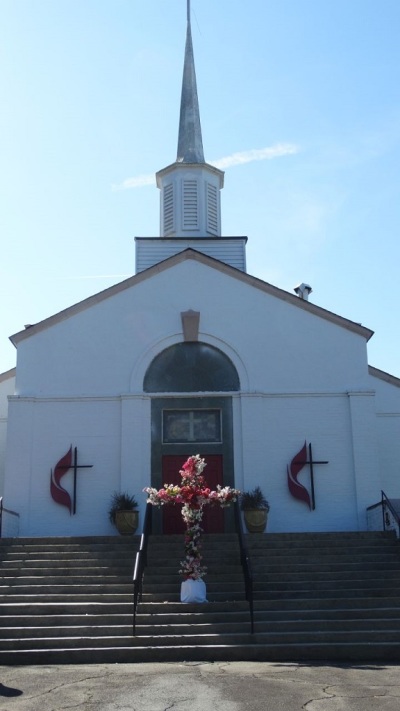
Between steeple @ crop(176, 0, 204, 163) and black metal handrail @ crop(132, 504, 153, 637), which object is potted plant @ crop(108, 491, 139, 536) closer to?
black metal handrail @ crop(132, 504, 153, 637)

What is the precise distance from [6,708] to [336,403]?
12651 millimetres

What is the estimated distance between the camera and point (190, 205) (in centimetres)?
2520

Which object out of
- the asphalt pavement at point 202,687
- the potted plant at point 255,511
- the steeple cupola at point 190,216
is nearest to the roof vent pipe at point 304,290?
the steeple cupola at point 190,216

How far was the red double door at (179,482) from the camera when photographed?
1873cm

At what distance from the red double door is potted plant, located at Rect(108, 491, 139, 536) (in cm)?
93

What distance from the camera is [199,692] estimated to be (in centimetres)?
893

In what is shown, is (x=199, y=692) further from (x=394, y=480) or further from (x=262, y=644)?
(x=394, y=480)

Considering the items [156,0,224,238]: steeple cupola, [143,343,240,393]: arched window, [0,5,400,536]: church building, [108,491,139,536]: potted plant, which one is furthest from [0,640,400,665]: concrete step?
[156,0,224,238]: steeple cupola

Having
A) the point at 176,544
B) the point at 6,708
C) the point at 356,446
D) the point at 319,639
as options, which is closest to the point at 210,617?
the point at 319,639

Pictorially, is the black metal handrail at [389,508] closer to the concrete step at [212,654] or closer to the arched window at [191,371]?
the arched window at [191,371]

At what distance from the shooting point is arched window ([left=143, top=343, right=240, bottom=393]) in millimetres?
19641

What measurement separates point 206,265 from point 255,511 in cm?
660

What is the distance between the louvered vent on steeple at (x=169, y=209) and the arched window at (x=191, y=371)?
21.1 feet

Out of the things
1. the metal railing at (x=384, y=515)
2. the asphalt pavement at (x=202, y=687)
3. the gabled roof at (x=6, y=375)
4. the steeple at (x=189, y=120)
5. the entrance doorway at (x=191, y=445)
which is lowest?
the asphalt pavement at (x=202, y=687)
